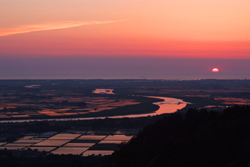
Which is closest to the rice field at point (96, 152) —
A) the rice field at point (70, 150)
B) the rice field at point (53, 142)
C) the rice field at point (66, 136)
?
the rice field at point (70, 150)

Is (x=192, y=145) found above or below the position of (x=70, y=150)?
above

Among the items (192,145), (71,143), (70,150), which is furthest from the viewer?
(71,143)

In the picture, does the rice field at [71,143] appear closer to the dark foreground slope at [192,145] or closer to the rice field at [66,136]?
the rice field at [66,136]

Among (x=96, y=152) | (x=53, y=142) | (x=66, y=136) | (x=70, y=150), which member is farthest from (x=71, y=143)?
(x=96, y=152)

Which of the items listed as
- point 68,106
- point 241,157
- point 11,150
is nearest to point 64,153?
point 11,150

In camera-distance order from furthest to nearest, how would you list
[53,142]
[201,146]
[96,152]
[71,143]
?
[53,142], [71,143], [96,152], [201,146]

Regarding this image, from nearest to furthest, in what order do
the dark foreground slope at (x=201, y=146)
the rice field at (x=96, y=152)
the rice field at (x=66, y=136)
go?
the dark foreground slope at (x=201, y=146) → the rice field at (x=96, y=152) → the rice field at (x=66, y=136)

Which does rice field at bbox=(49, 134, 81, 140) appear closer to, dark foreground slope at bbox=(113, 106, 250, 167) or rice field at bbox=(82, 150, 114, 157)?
rice field at bbox=(82, 150, 114, 157)

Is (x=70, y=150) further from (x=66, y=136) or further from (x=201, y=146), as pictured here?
(x=201, y=146)

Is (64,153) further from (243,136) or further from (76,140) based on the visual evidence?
(243,136)

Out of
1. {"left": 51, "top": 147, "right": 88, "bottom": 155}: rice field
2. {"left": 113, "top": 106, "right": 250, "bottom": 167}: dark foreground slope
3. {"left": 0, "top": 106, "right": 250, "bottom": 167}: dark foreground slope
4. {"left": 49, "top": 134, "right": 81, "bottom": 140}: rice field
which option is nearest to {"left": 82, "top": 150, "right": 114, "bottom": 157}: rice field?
{"left": 51, "top": 147, "right": 88, "bottom": 155}: rice field
